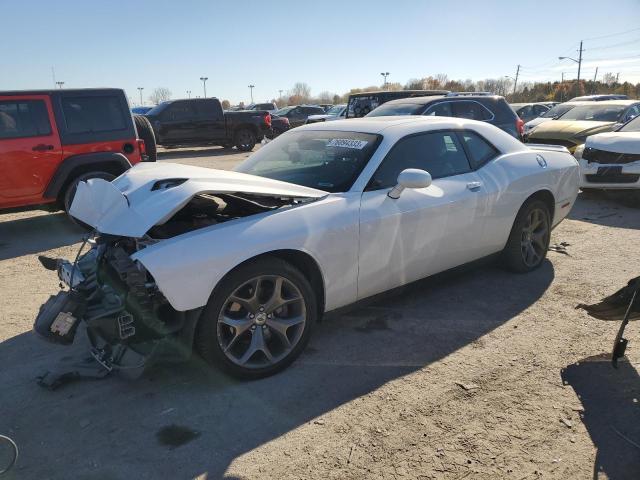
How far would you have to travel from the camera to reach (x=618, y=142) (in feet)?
26.4

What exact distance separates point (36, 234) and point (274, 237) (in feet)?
17.8

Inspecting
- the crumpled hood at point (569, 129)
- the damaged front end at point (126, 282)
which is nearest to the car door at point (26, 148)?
the damaged front end at point (126, 282)

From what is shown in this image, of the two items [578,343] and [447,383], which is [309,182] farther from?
[578,343]

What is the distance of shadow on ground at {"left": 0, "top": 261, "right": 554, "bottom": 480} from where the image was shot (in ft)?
8.24

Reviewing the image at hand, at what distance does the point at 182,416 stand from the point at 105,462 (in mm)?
461

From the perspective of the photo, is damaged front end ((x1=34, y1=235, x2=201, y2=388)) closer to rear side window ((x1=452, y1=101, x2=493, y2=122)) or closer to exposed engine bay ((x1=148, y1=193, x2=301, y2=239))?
exposed engine bay ((x1=148, y1=193, x2=301, y2=239))

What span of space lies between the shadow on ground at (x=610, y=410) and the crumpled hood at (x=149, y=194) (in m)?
2.03

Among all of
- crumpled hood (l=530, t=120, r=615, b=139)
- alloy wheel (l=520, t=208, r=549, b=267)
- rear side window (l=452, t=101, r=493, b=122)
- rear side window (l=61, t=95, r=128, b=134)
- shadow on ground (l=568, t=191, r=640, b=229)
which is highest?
rear side window (l=61, t=95, r=128, b=134)

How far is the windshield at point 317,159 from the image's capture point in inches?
146

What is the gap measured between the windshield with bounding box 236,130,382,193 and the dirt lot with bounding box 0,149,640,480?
1.02m

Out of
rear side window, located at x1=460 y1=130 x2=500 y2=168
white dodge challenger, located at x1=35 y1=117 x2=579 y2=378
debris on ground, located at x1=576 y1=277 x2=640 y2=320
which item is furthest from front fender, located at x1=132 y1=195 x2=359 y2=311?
debris on ground, located at x1=576 y1=277 x2=640 y2=320

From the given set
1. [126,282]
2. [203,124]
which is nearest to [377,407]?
[126,282]

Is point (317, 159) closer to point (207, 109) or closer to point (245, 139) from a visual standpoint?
point (207, 109)

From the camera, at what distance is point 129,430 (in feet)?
8.91
